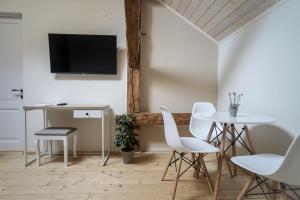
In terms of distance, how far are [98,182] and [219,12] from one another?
2.57m

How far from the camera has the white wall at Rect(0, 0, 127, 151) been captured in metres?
3.20

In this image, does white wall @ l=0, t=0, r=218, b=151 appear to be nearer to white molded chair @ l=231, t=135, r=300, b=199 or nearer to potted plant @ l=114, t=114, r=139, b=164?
potted plant @ l=114, t=114, r=139, b=164

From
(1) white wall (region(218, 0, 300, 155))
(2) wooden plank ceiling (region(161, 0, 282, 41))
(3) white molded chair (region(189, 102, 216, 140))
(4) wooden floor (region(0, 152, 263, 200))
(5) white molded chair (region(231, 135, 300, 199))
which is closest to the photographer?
(5) white molded chair (region(231, 135, 300, 199))

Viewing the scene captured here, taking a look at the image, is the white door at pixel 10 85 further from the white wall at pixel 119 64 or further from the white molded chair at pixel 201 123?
the white molded chair at pixel 201 123

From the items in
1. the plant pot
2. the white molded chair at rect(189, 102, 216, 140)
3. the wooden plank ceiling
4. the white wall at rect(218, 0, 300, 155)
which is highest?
the wooden plank ceiling

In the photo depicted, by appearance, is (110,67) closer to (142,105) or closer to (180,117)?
(142,105)

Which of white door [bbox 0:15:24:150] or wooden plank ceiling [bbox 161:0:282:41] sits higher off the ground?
wooden plank ceiling [bbox 161:0:282:41]

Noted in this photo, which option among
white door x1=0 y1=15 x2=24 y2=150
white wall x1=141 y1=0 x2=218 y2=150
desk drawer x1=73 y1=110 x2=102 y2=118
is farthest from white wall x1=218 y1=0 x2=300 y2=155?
white door x1=0 y1=15 x2=24 y2=150

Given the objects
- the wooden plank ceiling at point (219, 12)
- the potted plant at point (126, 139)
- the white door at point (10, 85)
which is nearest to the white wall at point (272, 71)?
the wooden plank ceiling at point (219, 12)

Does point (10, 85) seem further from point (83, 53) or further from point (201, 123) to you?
point (201, 123)

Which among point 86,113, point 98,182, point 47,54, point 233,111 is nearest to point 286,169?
point 233,111

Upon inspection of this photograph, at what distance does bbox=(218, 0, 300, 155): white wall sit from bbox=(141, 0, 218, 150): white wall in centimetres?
57

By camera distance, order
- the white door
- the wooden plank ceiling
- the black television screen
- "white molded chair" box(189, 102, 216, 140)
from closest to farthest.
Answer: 1. the wooden plank ceiling
2. "white molded chair" box(189, 102, 216, 140)
3. the black television screen
4. the white door

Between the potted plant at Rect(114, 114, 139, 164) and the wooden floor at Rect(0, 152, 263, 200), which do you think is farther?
the potted plant at Rect(114, 114, 139, 164)
